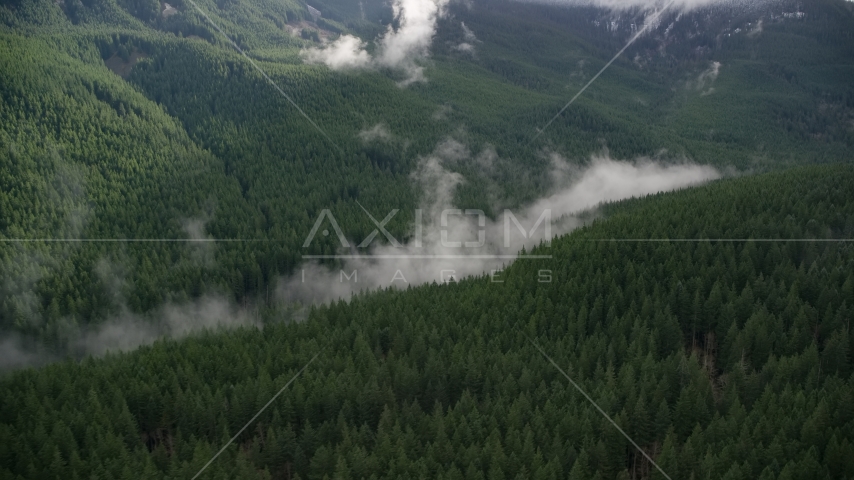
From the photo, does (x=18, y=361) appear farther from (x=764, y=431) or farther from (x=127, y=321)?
(x=764, y=431)

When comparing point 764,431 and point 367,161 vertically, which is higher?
point 367,161

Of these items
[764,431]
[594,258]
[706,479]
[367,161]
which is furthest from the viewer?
[367,161]

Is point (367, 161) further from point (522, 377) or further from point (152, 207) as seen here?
point (522, 377)

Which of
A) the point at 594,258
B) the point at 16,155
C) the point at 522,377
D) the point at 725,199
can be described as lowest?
the point at 522,377

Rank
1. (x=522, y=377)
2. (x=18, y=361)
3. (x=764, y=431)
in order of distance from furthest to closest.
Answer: (x=18, y=361), (x=522, y=377), (x=764, y=431)

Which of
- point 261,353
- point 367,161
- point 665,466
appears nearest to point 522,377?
point 665,466

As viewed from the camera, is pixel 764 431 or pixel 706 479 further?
pixel 764 431
